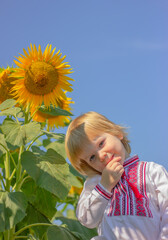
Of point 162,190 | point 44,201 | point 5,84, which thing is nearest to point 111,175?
point 162,190

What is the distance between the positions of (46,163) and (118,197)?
0.45 meters

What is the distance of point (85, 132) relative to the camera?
5.79ft

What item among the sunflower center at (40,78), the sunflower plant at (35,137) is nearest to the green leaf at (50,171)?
the sunflower plant at (35,137)

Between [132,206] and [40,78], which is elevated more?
[40,78]

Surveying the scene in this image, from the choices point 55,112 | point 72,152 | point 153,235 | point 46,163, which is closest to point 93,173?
point 72,152

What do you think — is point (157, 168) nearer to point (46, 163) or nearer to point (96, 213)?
point (96, 213)

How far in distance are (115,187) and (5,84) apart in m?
0.97

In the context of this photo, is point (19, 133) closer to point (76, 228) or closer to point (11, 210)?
point (11, 210)

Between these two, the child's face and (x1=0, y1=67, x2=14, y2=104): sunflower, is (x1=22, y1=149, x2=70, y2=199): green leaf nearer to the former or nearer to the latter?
the child's face

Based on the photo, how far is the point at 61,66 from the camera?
2.26 m

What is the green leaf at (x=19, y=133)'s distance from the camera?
1.90 m

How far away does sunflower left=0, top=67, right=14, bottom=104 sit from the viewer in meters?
2.32

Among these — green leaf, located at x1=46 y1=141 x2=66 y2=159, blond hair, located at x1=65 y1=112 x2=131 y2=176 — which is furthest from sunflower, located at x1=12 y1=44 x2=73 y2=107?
blond hair, located at x1=65 y1=112 x2=131 y2=176

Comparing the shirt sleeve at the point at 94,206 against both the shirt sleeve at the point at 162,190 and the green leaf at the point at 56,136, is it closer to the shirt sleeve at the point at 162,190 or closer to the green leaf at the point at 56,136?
the shirt sleeve at the point at 162,190
